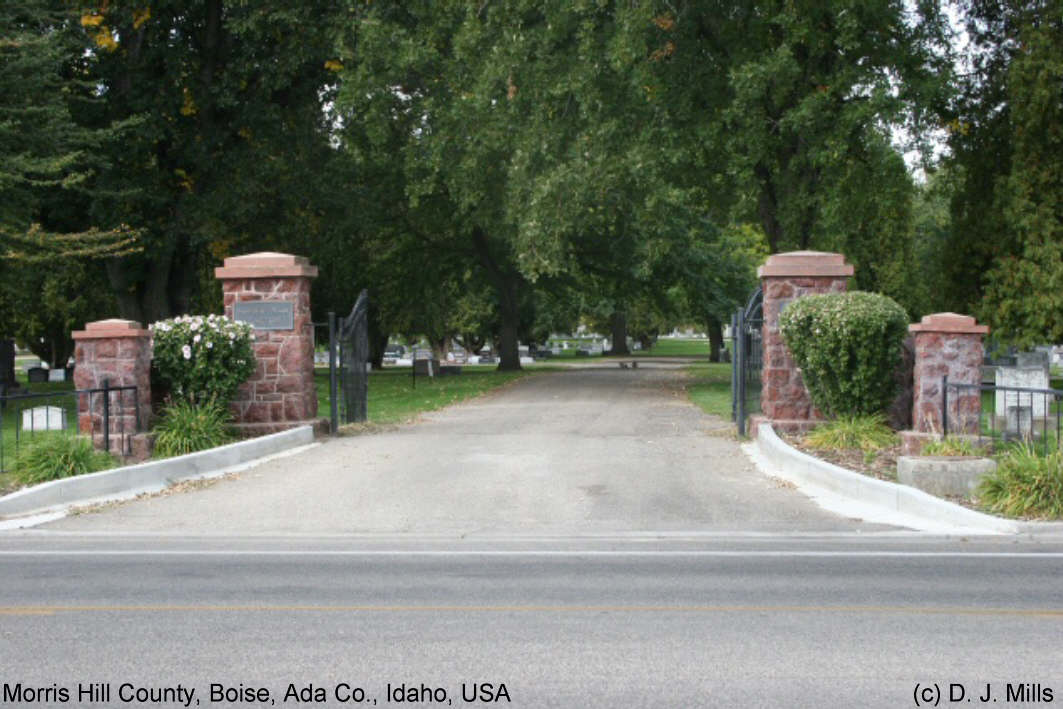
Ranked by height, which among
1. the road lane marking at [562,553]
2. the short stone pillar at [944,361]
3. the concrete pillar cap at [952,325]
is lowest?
the road lane marking at [562,553]

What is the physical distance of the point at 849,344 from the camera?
544 inches

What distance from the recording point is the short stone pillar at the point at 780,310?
52.3ft

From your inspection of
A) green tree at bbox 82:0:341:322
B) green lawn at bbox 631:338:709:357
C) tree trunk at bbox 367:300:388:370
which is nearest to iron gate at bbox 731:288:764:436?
green tree at bbox 82:0:341:322

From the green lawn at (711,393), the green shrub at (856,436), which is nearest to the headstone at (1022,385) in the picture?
the green shrub at (856,436)

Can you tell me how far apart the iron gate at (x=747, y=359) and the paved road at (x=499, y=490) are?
1.94ft

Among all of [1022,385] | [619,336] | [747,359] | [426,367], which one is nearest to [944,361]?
[747,359]

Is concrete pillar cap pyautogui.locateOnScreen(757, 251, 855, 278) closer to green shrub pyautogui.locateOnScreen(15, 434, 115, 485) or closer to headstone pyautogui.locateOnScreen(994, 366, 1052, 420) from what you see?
headstone pyautogui.locateOnScreen(994, 366, 1052, 420)

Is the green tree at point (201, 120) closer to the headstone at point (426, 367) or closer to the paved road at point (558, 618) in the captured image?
the headstone at point (426, 367)

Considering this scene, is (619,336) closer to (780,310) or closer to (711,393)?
(711,393)

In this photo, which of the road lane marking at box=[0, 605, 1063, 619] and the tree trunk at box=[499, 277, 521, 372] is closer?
the road lane marking at box=[0, 605, 1063, 619]

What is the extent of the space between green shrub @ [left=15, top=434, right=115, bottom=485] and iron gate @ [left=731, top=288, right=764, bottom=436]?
922cm

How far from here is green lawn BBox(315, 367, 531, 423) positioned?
22.4m

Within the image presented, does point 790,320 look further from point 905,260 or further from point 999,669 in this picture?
point 905,260

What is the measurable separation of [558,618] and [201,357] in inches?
385
